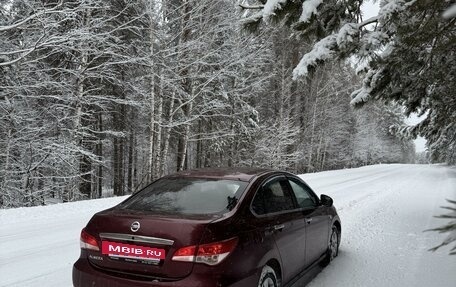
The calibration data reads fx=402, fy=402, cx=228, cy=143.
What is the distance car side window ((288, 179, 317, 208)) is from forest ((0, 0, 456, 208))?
2077 millimetres

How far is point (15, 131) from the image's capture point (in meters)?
13.7

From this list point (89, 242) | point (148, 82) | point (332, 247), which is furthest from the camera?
point (148, 82)

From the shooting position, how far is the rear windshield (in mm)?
3955

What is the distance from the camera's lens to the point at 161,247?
3.44m

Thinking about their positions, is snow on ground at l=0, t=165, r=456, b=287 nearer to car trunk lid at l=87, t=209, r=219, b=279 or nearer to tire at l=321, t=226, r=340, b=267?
tire at l=321, t=226, r=340, b=267

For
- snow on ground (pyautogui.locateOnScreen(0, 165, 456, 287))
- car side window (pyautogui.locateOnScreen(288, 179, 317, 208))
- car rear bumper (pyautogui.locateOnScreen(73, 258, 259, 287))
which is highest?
car side window (pyautogui.locateOnScreen(288, 179, 317, 208))

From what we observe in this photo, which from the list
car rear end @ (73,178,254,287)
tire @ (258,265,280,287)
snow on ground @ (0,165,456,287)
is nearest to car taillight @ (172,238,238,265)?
car rear end @ (73,178,254,287)

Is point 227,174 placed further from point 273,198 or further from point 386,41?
point 386,41

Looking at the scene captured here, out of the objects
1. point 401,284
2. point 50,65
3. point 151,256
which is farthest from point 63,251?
point 50,65

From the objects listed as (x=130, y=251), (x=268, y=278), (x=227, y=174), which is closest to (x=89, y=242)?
(x=130, y=251)

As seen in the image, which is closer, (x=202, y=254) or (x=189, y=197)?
(x=202, y=254)

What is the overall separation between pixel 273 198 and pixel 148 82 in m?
14.2

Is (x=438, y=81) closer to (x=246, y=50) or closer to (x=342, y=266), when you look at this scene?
(x=342, y=266)

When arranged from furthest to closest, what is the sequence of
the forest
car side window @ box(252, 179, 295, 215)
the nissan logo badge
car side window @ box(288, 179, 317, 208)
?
the forest, car side window @ box(288, 179, 317, 208), car side window @ box(252, 179, 295, 215), the nissan logo badge
